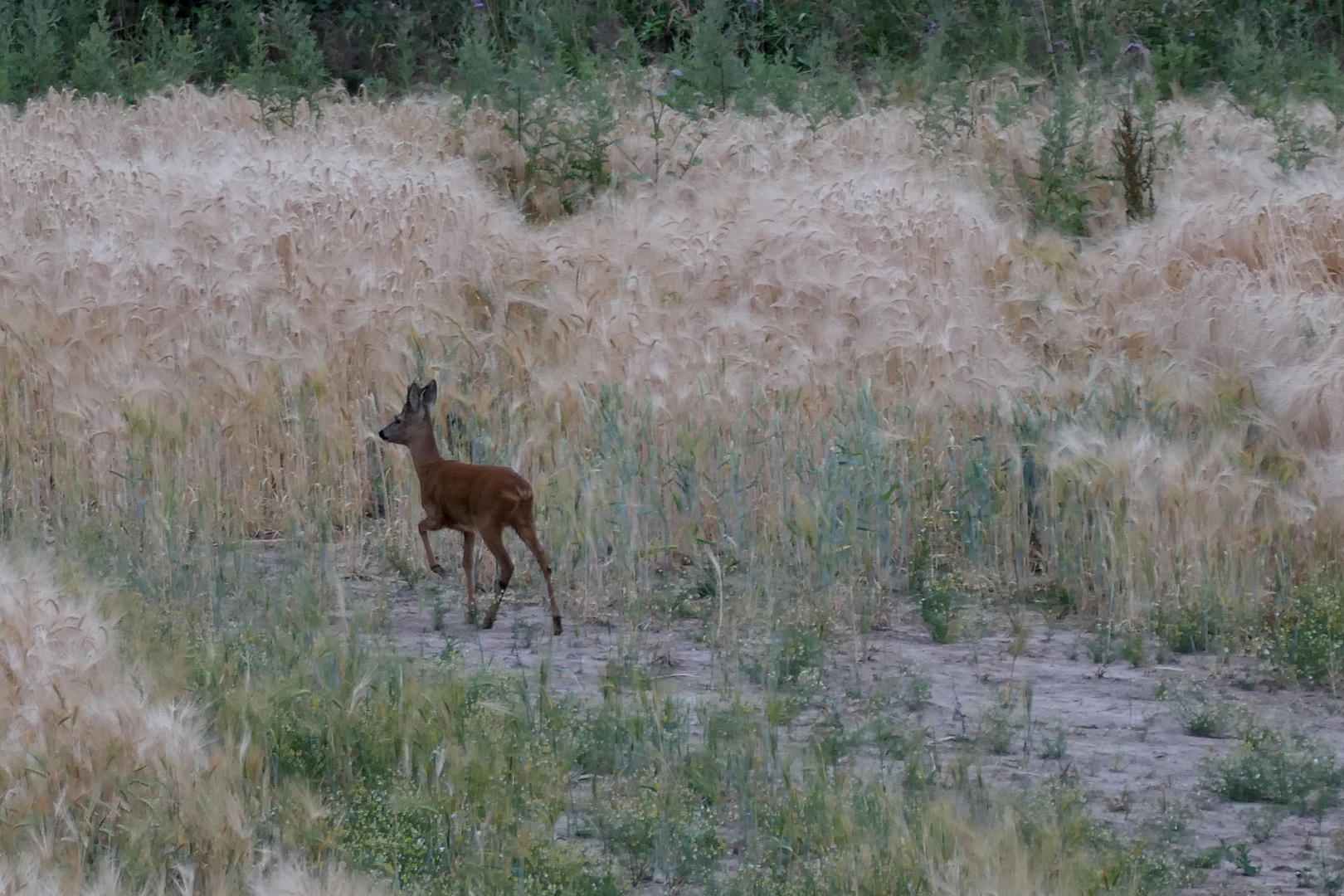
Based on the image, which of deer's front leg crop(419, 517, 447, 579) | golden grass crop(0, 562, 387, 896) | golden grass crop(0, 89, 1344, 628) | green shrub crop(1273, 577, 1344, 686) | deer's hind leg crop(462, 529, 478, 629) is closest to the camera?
golden grass crop(0, 562, 387, 896)

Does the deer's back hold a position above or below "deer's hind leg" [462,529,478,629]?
above

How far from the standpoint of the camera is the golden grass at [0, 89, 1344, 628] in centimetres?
599

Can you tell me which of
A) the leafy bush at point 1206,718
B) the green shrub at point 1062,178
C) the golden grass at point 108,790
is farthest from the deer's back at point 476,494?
the green shrub at point 1062,178

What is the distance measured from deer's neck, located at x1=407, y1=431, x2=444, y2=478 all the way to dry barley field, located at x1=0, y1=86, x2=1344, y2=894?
450mm

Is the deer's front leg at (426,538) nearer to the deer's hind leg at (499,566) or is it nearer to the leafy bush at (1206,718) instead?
the deer's hind leg at (499,566)

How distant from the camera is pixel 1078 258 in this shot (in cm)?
909

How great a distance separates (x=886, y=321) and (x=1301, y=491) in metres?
2.01

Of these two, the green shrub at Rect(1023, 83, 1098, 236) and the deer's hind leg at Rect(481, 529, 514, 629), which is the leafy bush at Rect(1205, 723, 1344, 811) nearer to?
the deer's hind leg at Rect(481, 529, 514, 629)

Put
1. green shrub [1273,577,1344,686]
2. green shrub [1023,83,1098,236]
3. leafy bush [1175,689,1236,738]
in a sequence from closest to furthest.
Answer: leafy bush [1175,689,1236,738], green shrub [1273,577,1344,686], green shrub [1023,83,1098,236]

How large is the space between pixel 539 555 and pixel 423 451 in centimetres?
61

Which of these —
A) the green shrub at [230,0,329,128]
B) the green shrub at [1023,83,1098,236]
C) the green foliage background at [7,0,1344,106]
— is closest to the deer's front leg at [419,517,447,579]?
the green shrub at [1023,83,1098,236]

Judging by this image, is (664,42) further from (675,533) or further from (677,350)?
(675,533)

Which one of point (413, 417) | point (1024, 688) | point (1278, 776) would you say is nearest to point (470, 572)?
point (413, 417)

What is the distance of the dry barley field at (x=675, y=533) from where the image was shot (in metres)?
3.82
